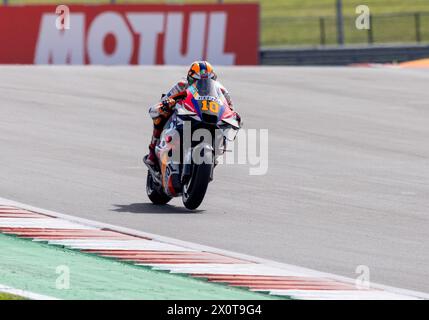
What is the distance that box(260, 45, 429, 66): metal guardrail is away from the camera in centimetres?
3597

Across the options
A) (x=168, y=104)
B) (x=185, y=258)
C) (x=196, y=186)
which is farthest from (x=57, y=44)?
(x=185, y=258)

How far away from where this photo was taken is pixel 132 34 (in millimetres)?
33344

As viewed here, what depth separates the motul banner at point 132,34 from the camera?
32781 mm

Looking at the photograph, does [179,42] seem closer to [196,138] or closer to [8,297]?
[196,138]

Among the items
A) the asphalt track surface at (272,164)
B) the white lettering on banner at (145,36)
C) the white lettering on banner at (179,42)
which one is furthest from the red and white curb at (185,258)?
the white lettering on banner at (179,42)

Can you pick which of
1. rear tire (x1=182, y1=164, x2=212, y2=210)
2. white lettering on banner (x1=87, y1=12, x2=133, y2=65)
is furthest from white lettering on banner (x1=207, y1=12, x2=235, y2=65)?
rear tire (x1=182, y1=164, x2=212, y2=210)

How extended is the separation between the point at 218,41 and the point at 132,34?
239cm

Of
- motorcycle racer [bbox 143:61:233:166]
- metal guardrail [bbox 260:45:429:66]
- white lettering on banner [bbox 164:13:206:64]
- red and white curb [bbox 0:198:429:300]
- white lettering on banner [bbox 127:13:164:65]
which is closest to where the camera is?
red and white curb [bbox 0:198:429:300]

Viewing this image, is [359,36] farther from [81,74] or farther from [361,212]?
[361,212]

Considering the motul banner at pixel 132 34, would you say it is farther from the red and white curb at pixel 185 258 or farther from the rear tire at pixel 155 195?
the red and white curb at pixel 185 258

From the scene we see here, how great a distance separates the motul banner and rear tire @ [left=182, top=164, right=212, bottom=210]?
20009 millimetres

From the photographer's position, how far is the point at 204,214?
1313 centimetres

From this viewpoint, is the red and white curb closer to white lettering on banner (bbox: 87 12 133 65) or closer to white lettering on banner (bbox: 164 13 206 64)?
white lettering on banner (bbox: 87 12 133 65)

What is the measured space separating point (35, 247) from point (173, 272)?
1.43 m
